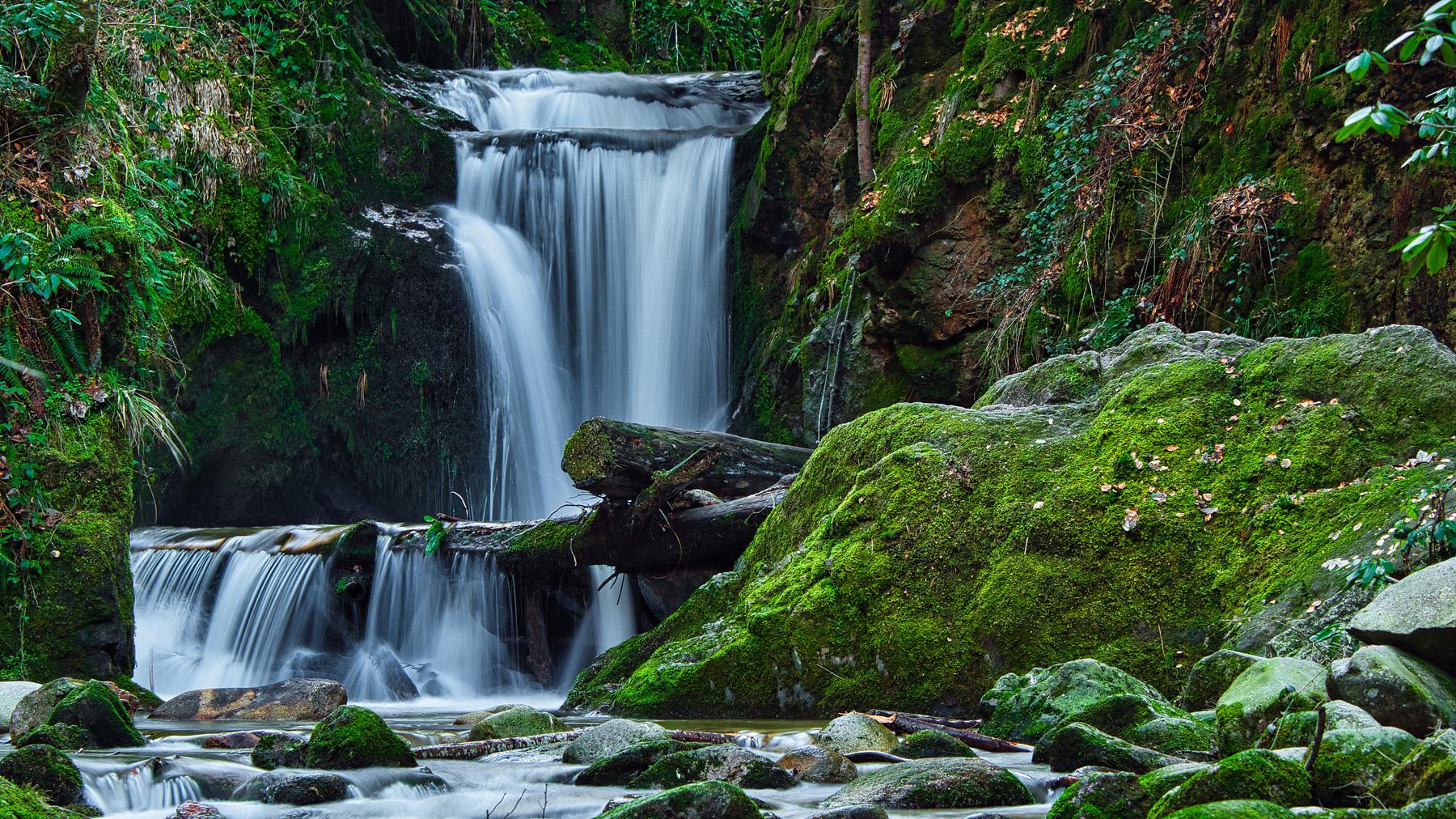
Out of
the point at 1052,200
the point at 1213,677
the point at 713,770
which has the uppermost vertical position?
the point at 1052,200

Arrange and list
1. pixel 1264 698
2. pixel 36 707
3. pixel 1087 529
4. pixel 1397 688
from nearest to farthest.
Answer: pixel 1397 688
pixel 1264 698
pixel 36 707
pixel 1087 529

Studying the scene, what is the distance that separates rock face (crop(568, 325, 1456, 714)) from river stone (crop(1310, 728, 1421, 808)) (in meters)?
1.75

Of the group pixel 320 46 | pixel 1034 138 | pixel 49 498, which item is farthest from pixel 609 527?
pixel 320 46

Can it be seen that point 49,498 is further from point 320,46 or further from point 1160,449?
point 320,46

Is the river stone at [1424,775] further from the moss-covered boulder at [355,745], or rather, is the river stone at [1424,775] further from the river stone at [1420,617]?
the moss-covered boulder at [355,745]

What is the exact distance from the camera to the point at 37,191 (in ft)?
23.9

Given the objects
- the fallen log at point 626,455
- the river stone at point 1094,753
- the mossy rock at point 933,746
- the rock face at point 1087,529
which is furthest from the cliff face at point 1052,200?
the mossy rock at point 933,746

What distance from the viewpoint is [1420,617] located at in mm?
3400

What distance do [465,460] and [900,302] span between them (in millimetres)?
5846

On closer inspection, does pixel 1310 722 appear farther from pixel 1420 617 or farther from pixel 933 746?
pixel 933 746

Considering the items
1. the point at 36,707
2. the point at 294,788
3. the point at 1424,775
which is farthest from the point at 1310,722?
the point at 36,707

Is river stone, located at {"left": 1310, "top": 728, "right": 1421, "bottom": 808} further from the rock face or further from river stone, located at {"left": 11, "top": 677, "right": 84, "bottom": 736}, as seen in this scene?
river stone, located at {"left": 11, "top": 677, "right": 84, "bottom": 736}

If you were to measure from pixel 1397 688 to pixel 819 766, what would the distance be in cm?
184

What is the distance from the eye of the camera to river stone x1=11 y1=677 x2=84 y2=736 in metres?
4.94
